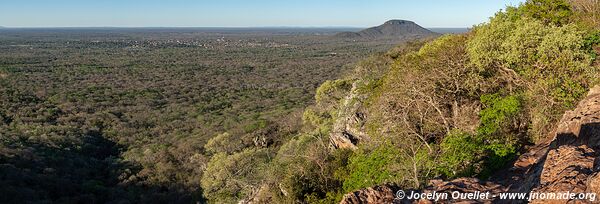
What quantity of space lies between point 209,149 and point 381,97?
19320 mm

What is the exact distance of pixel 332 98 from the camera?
28.3m

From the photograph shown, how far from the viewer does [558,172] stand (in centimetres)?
700

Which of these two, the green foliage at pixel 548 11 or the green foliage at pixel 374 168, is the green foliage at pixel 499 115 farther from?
the green foliage at pixel 548 11

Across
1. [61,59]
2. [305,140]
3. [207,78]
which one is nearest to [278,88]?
[207,78]

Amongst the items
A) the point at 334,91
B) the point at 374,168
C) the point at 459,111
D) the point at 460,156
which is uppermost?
the point at 459,111

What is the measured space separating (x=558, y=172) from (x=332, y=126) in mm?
16461

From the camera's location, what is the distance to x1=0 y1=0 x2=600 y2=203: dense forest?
41.4 ft

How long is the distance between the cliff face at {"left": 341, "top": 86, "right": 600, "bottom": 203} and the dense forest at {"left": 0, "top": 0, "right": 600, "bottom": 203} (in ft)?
3.94

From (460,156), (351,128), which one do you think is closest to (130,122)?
(351,128)

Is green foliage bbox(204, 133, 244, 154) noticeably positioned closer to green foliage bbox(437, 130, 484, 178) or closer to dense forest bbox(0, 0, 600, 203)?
dense forest bbox(0, 0, 600, 203)

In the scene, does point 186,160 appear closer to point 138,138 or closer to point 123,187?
point 123,187

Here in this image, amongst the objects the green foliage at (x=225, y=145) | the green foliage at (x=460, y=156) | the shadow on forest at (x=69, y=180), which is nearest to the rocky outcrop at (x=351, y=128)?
the green foliage at (x=460, y=156)

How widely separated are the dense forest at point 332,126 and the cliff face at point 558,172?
3.94 ft

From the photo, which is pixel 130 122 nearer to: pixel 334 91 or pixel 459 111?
pixel 334 91
